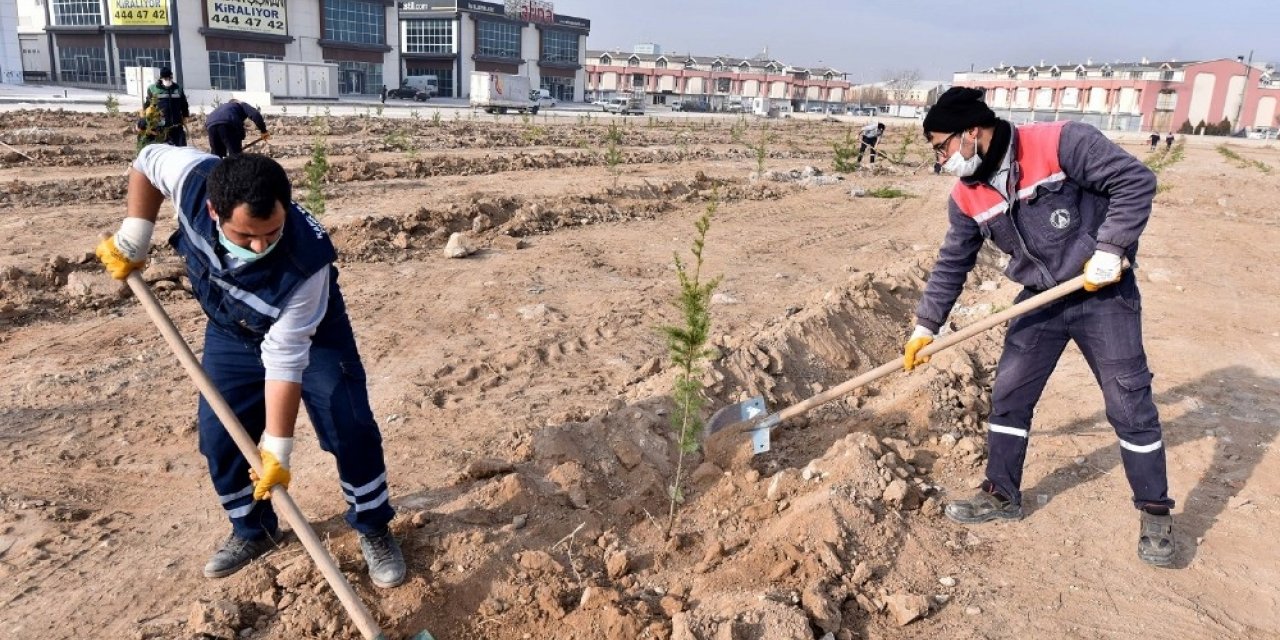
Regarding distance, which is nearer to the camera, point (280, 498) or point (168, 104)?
point (280, 498)

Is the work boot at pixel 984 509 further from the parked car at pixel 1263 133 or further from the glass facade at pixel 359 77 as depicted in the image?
the parked car at pixel 1263 133

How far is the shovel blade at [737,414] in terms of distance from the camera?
4.25 m

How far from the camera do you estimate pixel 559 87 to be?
203 ft

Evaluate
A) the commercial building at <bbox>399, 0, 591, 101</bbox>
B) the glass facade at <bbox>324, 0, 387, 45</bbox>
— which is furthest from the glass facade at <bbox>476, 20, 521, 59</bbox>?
the glass facade at <bbox>324, 0, 387, 45</bbox>

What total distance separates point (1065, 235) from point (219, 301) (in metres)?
3.17

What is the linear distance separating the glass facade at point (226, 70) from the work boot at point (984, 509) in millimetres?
43712

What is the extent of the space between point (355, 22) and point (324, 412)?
48.5m

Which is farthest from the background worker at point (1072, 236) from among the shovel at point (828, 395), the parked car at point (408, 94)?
the parked car at point (408, 94)

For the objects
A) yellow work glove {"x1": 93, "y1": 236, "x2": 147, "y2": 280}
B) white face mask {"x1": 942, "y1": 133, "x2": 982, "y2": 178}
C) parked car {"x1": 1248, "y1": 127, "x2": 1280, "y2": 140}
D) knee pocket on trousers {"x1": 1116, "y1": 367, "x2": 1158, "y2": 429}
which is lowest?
knee pocket on trousers {"x1": 1116, "y1": 367, "x2": 1158, "y2": 429}

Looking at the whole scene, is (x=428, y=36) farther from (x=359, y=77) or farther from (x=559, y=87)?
(x=559, y=87)

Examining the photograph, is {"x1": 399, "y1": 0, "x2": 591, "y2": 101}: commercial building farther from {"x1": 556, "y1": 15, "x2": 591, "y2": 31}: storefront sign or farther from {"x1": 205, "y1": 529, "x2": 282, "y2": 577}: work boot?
{"x1": 205, "y1": 529, "x2": 282, "y2": 577}: work boot

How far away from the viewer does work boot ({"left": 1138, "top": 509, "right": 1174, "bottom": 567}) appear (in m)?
3.31

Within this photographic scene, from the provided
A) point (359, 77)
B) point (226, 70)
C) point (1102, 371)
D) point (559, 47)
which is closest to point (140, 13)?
point (226, 70)

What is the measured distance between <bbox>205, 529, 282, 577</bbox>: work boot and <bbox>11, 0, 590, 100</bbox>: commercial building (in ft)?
138
